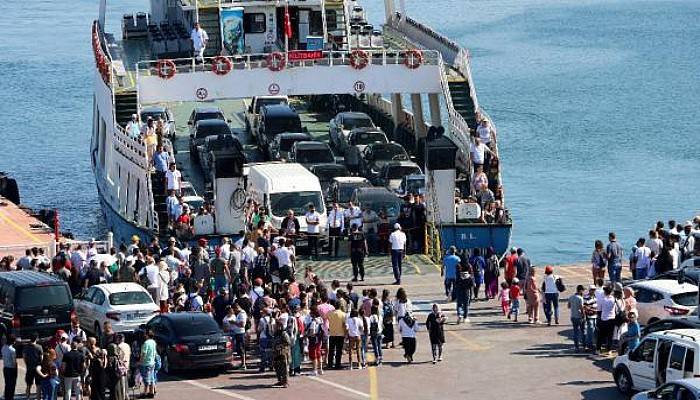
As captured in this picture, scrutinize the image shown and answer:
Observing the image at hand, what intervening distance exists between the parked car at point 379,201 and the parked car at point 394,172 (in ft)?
15.1

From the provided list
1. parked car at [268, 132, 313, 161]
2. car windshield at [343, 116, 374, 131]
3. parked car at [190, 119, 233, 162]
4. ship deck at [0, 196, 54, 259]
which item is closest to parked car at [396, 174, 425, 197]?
parked car at [268, 132, 313, 161]

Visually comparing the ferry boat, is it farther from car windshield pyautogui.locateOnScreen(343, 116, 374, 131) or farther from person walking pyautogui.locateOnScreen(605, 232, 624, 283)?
person walking pyautogui.locateOnScreen(605, 232, 624, 283)

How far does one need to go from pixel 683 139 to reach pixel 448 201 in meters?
44.6

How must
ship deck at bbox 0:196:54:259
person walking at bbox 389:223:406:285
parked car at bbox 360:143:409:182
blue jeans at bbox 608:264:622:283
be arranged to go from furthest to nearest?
parked car at bbox 360:143:409:182 < ship deck at bbox 0:196:54:259 < person walking at bbox 389:223:406:285 < blue jeans at bbox 608:264:622:283

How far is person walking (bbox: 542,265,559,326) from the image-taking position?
2939 cm

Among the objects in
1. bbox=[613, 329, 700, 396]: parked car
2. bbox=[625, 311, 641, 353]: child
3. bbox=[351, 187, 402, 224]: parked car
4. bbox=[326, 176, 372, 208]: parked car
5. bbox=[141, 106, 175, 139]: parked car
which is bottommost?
bbox=[613, 329, 700, 396]: parked car

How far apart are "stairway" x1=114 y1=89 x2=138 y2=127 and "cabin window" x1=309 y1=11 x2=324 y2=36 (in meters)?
10.1

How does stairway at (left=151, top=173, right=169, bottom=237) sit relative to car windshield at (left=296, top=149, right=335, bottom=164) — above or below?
below

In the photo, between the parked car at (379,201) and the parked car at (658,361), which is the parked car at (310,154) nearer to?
the parked car at (379,201)

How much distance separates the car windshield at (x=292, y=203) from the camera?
36688 millimetres

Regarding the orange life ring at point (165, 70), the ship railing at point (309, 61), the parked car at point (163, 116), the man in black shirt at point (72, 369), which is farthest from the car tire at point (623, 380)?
the parked car at point (163, 116)

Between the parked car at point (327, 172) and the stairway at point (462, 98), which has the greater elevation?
the stairway at point (462, 98)

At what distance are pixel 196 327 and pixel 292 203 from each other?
1070 centimetres

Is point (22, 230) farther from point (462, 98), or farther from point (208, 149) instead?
point (462, 98)
